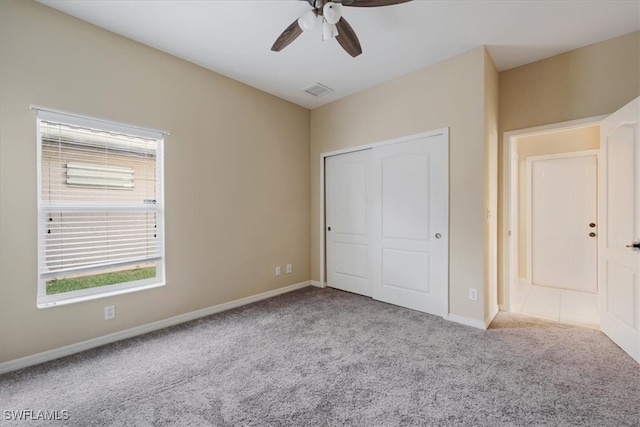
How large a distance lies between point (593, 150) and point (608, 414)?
368 cm

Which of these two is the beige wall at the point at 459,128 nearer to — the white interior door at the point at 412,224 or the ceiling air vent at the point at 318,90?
the white interior door at the point at 412,224

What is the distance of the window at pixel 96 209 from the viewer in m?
2.27

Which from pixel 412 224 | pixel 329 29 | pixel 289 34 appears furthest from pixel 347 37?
pixel 412 224

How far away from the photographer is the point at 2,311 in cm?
203

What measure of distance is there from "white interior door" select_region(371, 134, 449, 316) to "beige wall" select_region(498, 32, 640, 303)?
2.83 ft

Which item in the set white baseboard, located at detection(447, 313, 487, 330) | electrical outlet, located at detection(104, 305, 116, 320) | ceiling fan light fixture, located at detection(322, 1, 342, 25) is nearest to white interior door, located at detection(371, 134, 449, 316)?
white baseboard, located at detection(447, 313, 487, 330)

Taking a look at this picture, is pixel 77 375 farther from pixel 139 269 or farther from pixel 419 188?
pixel 419 188

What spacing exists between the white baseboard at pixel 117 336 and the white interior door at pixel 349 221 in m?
1.13

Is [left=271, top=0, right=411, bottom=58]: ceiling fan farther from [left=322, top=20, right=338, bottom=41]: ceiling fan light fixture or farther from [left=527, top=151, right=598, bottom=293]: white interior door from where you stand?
[left=527, top=151, right=598, bottom=293]: white interior door

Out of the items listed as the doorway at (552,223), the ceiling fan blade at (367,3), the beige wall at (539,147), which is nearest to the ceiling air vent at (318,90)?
the ceiling fan blade at (367,3)

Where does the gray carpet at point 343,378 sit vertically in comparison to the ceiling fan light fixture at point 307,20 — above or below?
below

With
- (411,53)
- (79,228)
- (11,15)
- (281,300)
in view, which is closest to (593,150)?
(411,53)

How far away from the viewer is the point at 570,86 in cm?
290

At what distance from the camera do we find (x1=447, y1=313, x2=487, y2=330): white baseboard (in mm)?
2783
